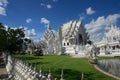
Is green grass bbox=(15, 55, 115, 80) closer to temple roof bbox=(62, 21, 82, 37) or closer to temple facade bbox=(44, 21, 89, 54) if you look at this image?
temple facade bbox=(44, 21, 89, 54)

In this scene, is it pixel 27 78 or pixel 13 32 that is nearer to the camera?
pixel 27 78

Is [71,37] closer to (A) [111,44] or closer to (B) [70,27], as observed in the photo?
(B) [70,27]

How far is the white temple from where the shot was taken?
164ft

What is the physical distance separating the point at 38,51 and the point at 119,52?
20.9m

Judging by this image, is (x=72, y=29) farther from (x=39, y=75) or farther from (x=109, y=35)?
(x=39, y=75)

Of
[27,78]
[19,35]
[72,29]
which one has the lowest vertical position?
[27,78]

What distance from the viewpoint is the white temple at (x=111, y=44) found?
1964 inches

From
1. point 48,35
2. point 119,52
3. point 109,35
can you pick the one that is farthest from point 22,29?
point 109,35

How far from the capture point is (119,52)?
49688 mm

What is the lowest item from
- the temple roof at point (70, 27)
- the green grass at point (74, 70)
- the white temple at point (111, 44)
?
the green grass at point (74, 70)

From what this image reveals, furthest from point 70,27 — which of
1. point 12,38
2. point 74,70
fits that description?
point 74,70

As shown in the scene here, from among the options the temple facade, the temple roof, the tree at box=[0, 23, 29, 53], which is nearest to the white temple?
the temple facade

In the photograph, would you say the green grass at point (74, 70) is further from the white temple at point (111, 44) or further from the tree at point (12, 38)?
the white temple at point (111, 44)

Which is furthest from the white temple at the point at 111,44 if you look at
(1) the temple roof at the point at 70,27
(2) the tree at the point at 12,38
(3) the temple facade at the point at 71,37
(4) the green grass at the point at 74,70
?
(4) the green grass at the point at 74,70
